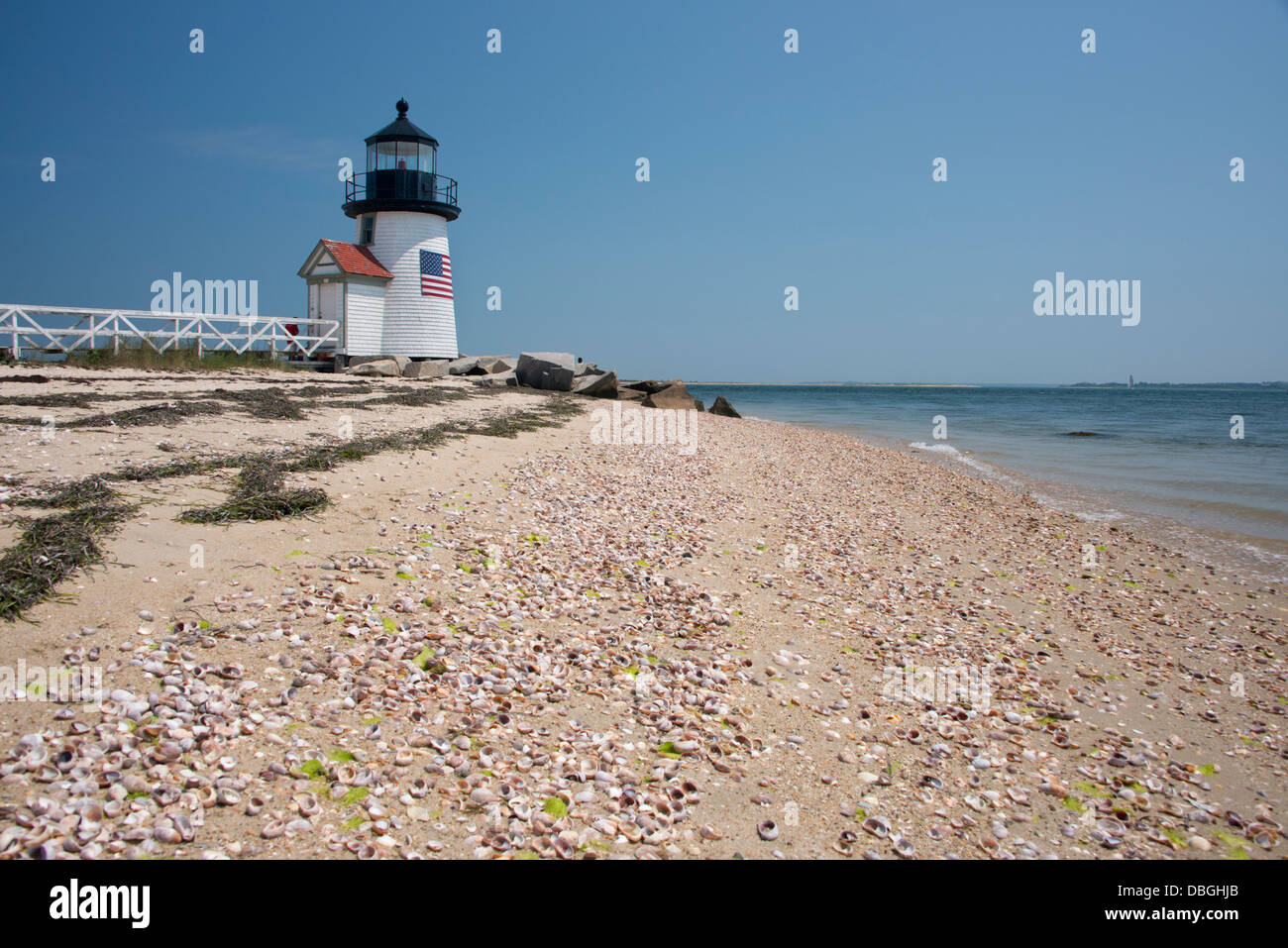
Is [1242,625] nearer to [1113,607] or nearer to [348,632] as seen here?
[1113,607]

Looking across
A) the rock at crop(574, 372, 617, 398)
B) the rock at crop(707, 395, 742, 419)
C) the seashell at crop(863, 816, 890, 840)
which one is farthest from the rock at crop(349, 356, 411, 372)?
the seashell at crop(863, 816, 890, 840)

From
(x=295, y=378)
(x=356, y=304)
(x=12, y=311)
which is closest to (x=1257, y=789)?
(x=295, y=378)

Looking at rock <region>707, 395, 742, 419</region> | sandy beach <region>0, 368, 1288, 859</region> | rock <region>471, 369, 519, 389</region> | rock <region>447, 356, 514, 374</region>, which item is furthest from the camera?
rock <region>707, 395, 742, 419</region>

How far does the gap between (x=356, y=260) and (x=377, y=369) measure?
629cm

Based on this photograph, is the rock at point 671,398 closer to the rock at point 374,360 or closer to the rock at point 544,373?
the rock at point 544,373

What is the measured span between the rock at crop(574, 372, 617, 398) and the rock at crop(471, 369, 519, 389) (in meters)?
3.15

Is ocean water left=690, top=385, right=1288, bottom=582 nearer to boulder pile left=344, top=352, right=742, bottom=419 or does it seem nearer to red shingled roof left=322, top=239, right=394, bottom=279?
boulder pile left=344, top=352, right=742, bottom=419

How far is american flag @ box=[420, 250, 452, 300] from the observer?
36969mm

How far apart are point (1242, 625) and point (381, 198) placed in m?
37.5

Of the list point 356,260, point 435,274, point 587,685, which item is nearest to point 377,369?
point 356,260

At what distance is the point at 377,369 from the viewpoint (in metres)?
33.0

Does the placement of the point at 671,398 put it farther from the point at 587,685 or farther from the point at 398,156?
the point at 587,685

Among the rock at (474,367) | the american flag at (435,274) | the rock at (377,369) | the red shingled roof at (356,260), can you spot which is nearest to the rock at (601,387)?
the rock at (474,367)

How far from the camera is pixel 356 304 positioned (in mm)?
34906
